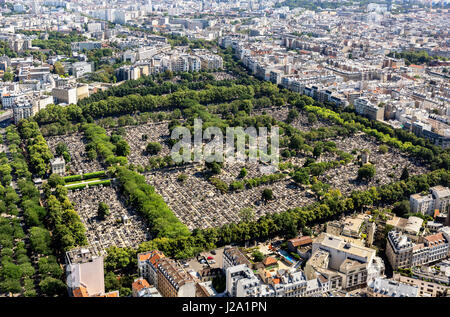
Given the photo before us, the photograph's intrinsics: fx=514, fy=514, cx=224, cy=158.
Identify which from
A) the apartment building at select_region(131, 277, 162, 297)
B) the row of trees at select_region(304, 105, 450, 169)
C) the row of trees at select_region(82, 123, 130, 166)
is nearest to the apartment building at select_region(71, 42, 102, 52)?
the row of trees at select_region(82, 123, 130, 166)

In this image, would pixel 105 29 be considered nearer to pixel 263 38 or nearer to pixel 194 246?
pixel 263 38

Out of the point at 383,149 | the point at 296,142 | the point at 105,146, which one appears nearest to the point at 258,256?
the point at 296,142

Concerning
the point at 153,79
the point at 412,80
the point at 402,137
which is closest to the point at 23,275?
the point at 402,137

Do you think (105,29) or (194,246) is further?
(105,29)

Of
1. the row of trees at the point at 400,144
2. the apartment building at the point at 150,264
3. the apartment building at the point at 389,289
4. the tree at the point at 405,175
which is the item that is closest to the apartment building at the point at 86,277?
the apartment building at the point at 150,264

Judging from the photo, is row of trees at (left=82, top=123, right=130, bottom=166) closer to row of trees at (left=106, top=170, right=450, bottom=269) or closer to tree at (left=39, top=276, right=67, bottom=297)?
row of trees at (left=106, top=170, right=450, bottom=269)
